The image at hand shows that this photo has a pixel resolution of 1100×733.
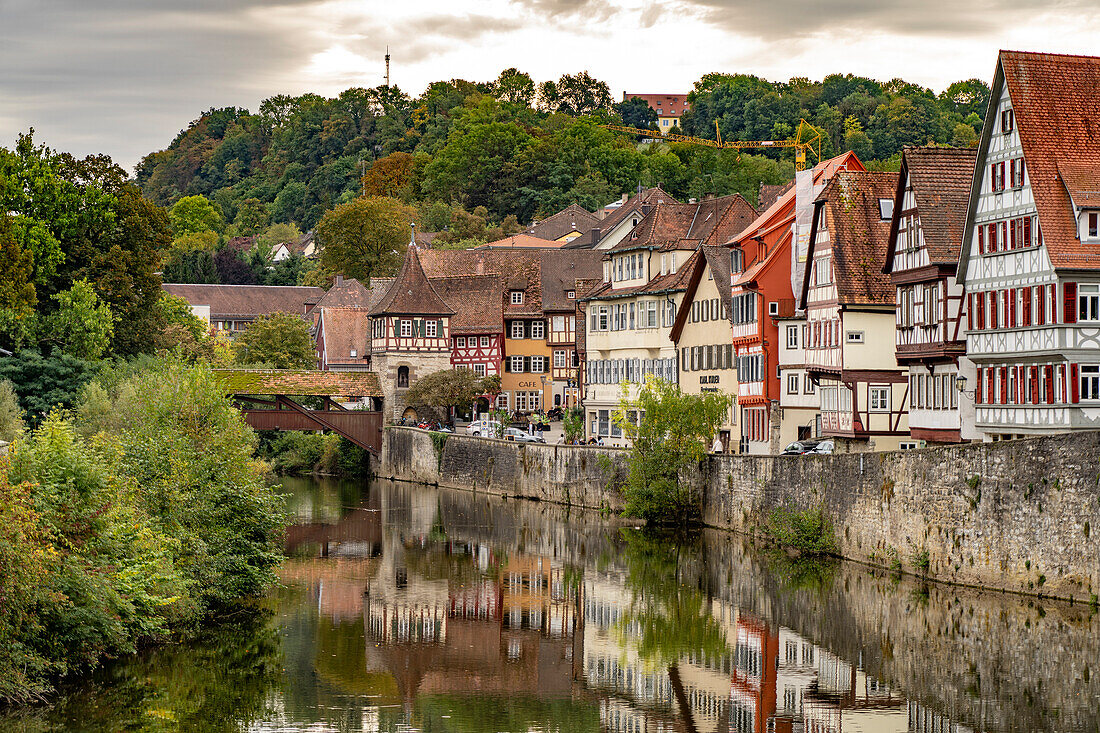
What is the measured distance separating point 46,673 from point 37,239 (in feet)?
124

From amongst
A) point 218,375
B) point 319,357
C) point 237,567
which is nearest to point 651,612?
point 237,567

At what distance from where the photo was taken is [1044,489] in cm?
3062

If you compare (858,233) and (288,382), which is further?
(288,382)

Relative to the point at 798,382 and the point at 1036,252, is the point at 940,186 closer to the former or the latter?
the point at 1036,252

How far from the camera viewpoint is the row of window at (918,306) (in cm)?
4153

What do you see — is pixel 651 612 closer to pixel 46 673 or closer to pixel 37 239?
pixel 46 673

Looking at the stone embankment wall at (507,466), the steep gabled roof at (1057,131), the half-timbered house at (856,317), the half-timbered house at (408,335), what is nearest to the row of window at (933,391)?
the half-timbered house at (856,317)

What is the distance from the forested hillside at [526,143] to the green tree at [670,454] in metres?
68.0

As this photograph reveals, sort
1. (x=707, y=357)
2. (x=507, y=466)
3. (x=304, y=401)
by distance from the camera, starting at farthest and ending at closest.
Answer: (x=304, y=401), (x=507, y=466), (x=707, y=357)

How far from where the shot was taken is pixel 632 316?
215ft

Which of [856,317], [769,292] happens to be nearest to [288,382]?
[769,292]

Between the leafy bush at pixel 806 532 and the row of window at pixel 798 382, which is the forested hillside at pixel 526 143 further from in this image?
the leafy bush at pixel 806 532

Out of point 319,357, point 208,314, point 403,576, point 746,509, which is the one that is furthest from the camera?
point 208,314

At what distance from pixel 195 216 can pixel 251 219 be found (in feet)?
26.5
